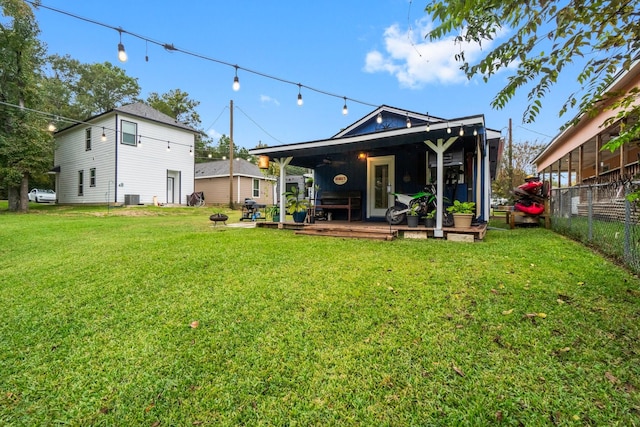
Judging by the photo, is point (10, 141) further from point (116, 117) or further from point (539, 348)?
point (539, 348)

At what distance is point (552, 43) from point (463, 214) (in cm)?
486

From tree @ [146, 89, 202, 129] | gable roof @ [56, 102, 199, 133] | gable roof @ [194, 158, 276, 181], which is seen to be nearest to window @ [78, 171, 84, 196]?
gable roof @ [56, 102, 199, 133]

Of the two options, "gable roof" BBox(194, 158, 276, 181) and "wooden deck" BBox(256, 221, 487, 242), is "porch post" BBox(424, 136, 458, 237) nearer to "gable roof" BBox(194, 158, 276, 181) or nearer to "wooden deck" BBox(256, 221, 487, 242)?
"wooden deck" BBox(256, 221, 487, 242)

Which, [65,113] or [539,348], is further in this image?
[65,113]

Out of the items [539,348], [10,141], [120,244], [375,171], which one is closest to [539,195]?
[375,171]

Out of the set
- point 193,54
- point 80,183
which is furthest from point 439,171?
point 80,183

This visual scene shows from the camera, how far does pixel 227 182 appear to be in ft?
71.5

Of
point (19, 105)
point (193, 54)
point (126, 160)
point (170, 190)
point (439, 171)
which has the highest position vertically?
point (19, 105)

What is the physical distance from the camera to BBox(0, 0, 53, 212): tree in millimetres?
14219

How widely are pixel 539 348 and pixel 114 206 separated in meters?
18.4

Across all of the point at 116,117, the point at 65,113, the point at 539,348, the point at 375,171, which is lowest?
the point at 539,348

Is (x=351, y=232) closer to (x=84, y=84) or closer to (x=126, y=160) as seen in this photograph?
(x=126, y=160)

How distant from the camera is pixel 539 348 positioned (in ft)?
6.91

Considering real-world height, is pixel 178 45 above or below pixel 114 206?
above
